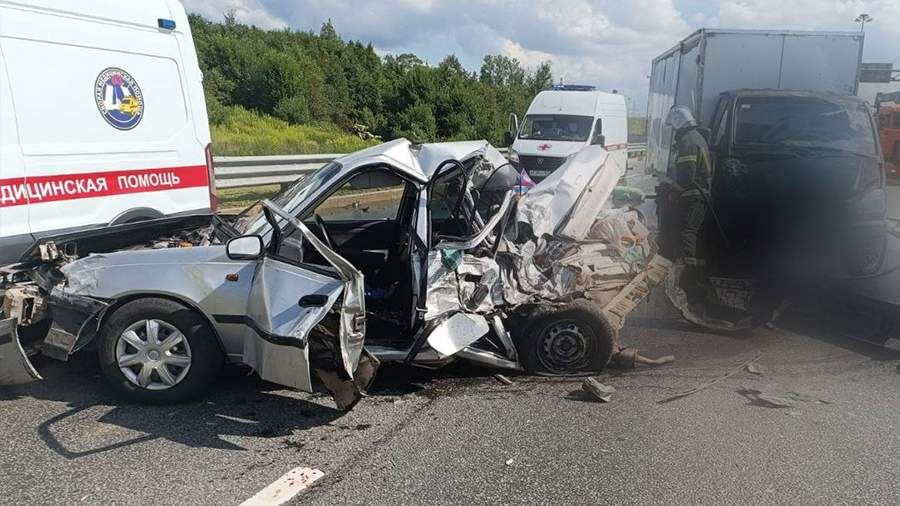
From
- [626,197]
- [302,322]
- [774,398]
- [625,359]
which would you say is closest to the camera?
[302,322]

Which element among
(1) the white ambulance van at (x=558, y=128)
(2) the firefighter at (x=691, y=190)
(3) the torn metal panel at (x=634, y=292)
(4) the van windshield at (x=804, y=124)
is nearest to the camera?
(3) the torn metal panel at (x=634, y=292)

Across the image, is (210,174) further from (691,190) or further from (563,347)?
(691,190)

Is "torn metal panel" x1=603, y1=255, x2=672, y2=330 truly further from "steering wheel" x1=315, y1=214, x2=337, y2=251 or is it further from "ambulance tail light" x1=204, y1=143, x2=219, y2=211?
"ambulance tail light" x1=204, y1=143, x2=219, y2=211

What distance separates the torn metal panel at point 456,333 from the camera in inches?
165

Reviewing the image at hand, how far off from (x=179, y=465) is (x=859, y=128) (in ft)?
27.0

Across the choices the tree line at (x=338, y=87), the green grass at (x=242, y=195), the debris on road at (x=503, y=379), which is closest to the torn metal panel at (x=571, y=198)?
the debris on road at (x=503, y=379)

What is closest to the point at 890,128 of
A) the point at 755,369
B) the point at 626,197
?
the point at 626,197

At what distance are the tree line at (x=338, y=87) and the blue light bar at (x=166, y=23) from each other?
51.2 feet

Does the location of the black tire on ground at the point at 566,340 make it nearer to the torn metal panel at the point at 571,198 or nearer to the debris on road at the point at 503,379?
the debris on road at the point at 503,379

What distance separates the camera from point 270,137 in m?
19.8

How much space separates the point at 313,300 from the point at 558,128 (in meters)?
13.9

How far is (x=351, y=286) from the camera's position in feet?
12.8

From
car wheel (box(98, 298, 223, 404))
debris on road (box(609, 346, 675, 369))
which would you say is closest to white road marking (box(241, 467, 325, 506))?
car wheel (box(98, 298, 223, 404))

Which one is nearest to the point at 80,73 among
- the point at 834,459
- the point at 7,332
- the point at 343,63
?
the point at 7,332
